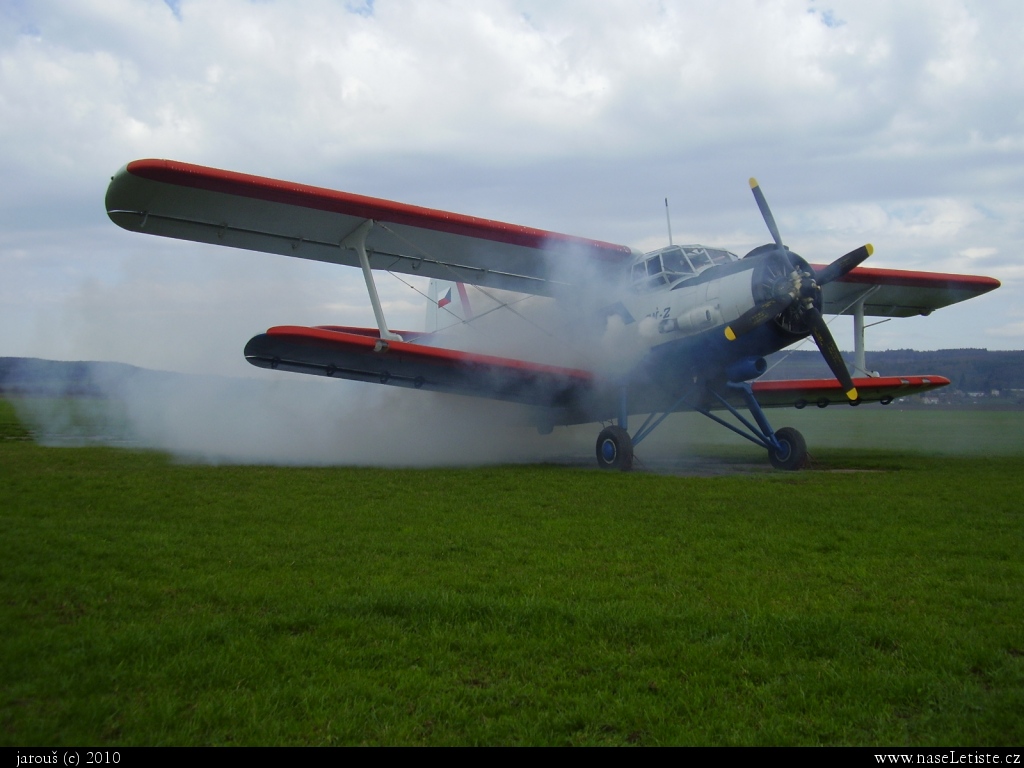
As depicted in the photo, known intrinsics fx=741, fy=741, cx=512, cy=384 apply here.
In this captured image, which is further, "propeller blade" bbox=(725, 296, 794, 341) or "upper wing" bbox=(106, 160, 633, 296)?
"upper wing" bbox=(106, 160, 633, 296)

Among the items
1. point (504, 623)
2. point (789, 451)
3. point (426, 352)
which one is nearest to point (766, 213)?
point (789, 451)

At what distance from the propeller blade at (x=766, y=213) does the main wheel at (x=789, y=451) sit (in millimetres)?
3563

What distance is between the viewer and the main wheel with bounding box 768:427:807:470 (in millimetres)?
13281

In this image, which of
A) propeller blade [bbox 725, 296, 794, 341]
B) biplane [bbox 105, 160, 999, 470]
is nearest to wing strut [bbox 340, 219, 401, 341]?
biplane [bbox 105, 160, 999, 470]

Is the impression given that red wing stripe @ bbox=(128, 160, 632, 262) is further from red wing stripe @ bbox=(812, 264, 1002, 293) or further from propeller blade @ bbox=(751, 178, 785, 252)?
red wing stripe @ bbox=(812, 264, 1002, 293)

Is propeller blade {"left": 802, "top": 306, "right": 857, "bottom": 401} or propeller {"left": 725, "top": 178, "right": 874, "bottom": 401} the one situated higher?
propeller {"left": 725, "top": 178, "right": 874, "bottom": 401}

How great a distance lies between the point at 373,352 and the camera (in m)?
12.4

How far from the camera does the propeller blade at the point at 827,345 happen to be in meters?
11.4

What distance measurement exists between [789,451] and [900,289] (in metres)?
5.74

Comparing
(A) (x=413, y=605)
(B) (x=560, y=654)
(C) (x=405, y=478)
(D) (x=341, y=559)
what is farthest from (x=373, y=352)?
(B) (x=560, y=654)

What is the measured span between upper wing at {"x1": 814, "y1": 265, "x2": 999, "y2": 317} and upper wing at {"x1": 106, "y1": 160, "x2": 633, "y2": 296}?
510 centimetres

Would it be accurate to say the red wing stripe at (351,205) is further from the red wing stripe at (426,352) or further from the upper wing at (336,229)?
the red wing stripe at (426,352)

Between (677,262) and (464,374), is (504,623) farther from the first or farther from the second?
(677,262)

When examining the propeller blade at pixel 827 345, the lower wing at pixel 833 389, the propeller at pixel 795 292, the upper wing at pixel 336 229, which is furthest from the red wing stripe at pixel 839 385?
the upper wing at pixel 336 229
